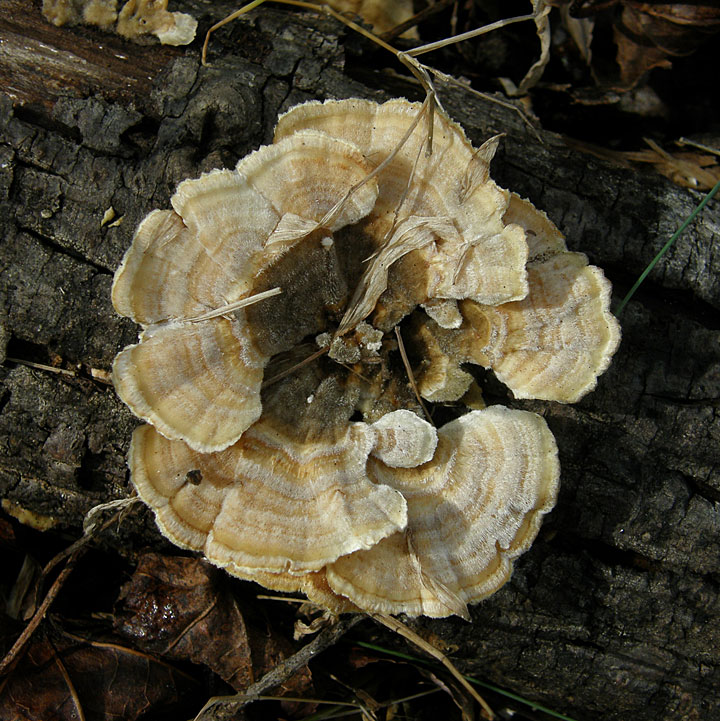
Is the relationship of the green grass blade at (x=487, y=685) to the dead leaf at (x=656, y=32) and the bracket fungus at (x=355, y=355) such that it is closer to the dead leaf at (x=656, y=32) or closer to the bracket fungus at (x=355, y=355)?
the bracket fungus at (x=355, y=355)

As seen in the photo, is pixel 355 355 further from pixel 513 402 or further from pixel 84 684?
pixel 84 684

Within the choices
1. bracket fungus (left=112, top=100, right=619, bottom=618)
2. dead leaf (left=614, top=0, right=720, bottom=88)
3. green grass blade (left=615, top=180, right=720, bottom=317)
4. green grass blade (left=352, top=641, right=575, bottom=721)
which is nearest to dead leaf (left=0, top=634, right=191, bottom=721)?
green grass blade (left=352, top=641, right=575, bottom=721)

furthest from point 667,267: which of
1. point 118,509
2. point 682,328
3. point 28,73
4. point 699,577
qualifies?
point 28,73

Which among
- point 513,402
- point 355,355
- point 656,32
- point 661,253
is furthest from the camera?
point 656,32

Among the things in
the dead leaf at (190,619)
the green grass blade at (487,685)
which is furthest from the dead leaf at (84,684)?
the green grass blade at (487,685)

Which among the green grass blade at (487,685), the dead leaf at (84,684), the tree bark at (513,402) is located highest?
the tree bark at (513,402)

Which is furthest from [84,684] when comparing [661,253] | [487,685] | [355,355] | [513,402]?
[661,253]
